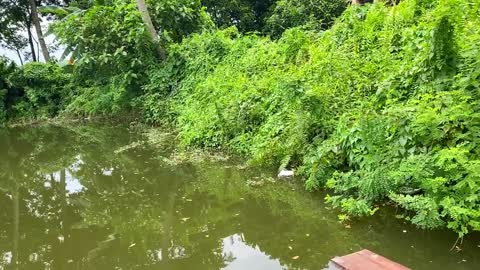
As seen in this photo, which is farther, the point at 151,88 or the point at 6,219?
the point at 151,88

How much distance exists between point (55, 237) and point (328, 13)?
12530 mm

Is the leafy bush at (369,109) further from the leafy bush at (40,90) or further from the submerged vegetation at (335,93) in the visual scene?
the leafy bush at (40,90)

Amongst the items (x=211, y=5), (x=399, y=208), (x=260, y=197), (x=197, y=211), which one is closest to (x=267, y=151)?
(x=260, y=197)

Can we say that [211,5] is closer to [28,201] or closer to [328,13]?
[328,13]

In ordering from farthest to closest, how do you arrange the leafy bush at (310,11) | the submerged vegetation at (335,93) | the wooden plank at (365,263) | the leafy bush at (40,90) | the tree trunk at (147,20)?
the leafy bush at (310,11) → the leafy bush at (40,90) → the tree trunk at (147,20) → the submerged vegetation at (335,93) → the wooden plank at (365,263)

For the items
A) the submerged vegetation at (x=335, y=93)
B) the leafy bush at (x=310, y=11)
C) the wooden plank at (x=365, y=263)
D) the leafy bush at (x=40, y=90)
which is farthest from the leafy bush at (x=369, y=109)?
the leafy bush at (x=40, y=90)

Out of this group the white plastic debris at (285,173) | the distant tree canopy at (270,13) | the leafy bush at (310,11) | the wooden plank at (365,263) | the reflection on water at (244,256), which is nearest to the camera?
the wooden plank at (365,263)

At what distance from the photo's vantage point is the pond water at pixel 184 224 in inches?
147

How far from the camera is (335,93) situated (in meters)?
5.78

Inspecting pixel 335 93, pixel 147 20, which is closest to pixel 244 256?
pixel 335 93

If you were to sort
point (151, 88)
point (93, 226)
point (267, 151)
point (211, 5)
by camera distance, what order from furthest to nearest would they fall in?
1. point (211, 5)
2. point (151, 88)
3. point (267, 151)
4. point (93, 226)

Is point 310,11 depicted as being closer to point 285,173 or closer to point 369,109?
point 285,173

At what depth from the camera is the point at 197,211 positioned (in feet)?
16.5

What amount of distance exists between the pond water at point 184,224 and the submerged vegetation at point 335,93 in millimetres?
240
